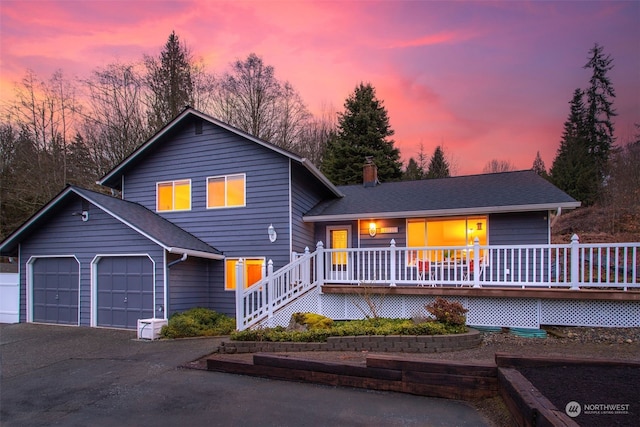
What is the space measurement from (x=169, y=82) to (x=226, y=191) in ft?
45.1

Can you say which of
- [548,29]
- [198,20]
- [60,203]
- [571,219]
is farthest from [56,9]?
[571,219]

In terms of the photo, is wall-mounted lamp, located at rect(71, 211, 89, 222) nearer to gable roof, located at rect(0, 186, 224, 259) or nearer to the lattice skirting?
gable roof, located at rect(0, 186, 224, 259)

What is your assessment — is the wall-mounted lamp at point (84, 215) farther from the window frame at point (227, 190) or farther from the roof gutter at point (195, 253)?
the window frame at point (227, 190)

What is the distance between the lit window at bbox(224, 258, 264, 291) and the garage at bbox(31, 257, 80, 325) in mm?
4340

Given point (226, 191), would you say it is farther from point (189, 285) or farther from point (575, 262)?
point (575, 262)

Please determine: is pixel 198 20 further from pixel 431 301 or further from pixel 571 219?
pixel 571 219

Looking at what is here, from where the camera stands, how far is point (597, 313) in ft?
24.9

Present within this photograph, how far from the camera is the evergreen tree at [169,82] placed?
22.1 meters

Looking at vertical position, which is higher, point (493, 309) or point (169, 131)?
point (169, 131)

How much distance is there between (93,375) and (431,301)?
6717mm

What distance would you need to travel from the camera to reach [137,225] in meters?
10.5

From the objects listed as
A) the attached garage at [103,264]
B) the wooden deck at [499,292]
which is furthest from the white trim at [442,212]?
the attached garage at [103,264]

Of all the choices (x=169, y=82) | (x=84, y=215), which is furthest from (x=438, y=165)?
(x=84, y=215)

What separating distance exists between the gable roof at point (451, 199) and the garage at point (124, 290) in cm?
495
